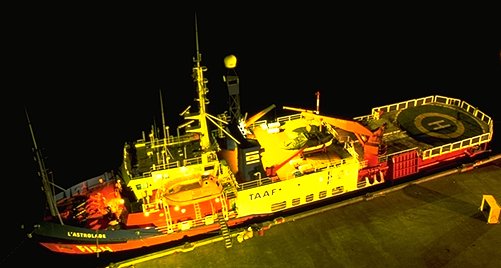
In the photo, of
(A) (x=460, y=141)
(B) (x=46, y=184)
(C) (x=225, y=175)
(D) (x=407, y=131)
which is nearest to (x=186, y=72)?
(C) (x=225, y=175)

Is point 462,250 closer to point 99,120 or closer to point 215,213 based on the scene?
point 215,213

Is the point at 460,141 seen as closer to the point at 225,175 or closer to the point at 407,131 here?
the point at 407,131

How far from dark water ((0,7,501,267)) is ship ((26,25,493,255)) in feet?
15.9

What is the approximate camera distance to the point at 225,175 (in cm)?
2252

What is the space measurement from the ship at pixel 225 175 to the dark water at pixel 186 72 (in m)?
4.83

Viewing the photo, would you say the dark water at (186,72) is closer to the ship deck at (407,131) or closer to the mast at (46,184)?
the mast at (46,184)

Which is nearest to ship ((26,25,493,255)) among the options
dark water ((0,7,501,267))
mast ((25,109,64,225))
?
mast ((25,109,64,225))

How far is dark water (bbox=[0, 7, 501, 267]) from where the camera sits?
32875 millimetres

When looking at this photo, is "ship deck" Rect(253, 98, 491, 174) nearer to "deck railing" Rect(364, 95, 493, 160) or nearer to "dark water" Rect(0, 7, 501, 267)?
"deck railing" Rect(364, 95, 493, 160)

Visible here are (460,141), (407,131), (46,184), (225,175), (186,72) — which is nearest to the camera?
(46,184)

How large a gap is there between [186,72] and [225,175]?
21.9 m

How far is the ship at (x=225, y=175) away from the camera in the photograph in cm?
2083

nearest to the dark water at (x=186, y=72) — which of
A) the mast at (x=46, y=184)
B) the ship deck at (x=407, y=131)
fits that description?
the mast at (x=46, y=184)

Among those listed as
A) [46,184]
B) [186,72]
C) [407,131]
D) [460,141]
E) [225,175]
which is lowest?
[225,175]
